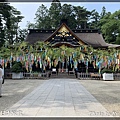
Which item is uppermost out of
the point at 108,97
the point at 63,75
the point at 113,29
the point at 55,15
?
the point at 55,15

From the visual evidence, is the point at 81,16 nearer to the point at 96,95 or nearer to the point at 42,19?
the point at 42,19

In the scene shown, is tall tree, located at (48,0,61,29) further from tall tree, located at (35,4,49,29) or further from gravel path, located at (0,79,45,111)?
gravel path, located at (0,79,45,111)

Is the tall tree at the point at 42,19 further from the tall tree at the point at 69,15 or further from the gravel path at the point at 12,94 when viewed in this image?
the gravel path at the point at 12,94

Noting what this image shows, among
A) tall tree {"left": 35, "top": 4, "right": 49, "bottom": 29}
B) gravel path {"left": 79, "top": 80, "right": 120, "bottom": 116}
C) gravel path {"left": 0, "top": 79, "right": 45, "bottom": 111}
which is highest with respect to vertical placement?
tall tree {"left": 35, "top": 4, "right": 49, "bottom": 29}

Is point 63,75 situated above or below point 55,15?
below

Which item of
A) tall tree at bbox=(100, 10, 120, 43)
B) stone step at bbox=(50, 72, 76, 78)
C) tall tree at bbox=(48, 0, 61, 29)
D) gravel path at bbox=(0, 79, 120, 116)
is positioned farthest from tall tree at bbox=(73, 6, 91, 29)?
gravel path at bbox=(0, 79, 120, 116)

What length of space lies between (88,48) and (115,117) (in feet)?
9.89

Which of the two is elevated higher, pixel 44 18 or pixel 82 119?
pixel 44 18

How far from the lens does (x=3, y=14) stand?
2375 cm

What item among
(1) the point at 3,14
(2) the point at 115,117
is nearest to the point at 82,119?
(2) the point at 115,117

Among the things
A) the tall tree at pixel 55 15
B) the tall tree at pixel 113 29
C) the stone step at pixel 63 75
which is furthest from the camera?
the tall tree at pixel 55 15

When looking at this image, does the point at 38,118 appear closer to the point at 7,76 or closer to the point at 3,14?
the point at 7,76

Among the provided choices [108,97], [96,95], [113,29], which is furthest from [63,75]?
[113,29]

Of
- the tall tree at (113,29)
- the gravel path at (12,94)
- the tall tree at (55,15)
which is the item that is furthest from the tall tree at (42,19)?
the gravel path at (12,94)
